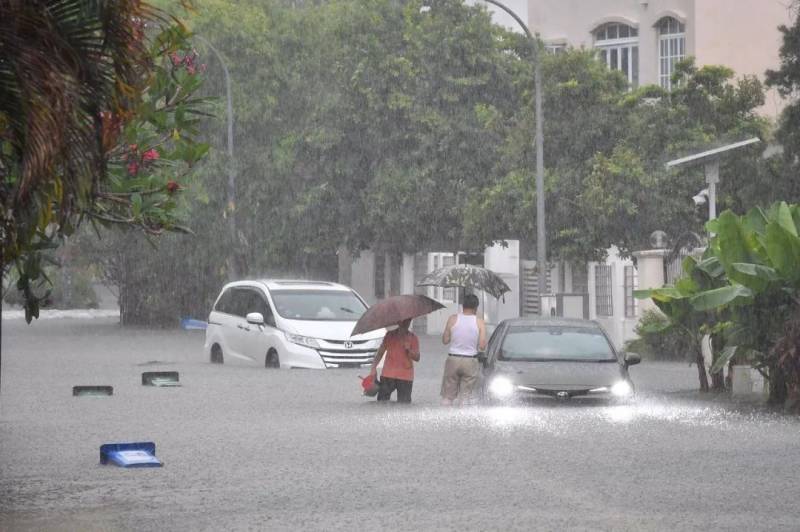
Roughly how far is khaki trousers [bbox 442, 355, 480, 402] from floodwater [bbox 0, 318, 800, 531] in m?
0.51

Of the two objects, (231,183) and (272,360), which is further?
(231,183)

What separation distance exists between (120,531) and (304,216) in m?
46.7

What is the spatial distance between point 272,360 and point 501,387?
33.3 feet

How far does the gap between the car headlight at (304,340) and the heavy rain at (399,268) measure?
0.05 m

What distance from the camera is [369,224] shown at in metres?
56.2

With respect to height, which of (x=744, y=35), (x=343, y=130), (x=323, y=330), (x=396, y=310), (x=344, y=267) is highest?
(x=744, y=35)

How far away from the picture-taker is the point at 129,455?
1570cm

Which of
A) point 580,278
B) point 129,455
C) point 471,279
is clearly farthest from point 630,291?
point 129,455

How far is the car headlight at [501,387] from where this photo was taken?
71.8 ft

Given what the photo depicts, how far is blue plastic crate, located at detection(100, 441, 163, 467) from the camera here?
1539 centimetres

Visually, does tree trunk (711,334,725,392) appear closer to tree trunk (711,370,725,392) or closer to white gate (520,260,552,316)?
tree trunk (711,370,725,392)

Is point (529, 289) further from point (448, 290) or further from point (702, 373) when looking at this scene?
point (702, 373)

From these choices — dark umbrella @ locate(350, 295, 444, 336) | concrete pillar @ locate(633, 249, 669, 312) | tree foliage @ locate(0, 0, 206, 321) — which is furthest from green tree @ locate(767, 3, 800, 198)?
tree foliage @ locate(0, 0, 206, 321)

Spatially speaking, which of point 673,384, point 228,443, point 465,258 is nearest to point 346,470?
point 228,443
